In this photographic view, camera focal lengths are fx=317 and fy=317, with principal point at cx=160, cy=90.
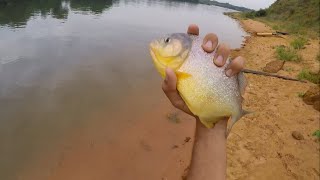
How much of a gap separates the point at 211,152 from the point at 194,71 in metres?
0.79

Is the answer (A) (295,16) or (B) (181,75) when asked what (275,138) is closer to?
(B) (181,75)

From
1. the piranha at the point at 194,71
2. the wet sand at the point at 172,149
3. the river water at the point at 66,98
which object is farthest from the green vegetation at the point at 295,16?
the piranha at the point at 194,71

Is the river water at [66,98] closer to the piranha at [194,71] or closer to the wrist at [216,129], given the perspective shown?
the wrist at [216,129]

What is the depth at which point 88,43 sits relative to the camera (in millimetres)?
20219

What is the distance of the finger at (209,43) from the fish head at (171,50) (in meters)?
0.10

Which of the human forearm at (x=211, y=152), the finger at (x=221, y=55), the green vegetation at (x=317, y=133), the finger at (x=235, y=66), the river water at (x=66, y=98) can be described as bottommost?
the river water at (x=66, y=98)

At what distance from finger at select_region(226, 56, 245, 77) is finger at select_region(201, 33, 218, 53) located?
6.2 inches

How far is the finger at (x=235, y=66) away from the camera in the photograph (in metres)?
2.00

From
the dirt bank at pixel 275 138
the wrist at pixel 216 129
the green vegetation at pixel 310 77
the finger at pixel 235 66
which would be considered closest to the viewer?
the finger at pixel 235 66

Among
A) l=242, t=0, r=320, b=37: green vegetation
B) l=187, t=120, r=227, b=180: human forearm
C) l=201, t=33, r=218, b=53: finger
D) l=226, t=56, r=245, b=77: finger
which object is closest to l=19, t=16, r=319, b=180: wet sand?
l=187, t=120, r=227, b=180: human forearm

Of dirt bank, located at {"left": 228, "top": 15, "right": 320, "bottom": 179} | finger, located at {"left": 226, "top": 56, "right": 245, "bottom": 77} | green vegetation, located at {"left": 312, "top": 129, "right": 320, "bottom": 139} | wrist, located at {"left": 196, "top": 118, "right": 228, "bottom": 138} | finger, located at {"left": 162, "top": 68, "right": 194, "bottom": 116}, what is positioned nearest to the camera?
finger, located at {"left": 162, "top": 68, "right": 194, "bottom": 116}

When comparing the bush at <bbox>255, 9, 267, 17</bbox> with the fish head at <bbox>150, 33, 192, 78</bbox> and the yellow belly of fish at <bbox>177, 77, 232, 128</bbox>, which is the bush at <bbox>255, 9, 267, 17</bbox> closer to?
the yellow belly of fish at <bbox>177, 77, 232, 128</bbox>

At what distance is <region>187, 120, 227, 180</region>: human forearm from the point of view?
2393 mm

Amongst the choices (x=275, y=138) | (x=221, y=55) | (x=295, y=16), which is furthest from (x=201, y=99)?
(x=295, y=16)
